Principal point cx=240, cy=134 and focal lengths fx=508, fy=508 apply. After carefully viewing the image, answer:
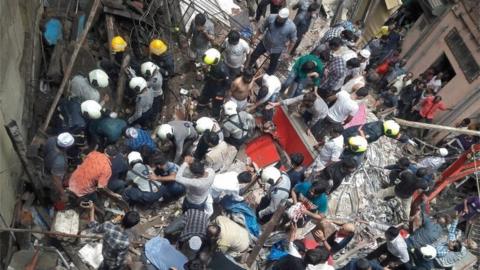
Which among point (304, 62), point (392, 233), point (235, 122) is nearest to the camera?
point (392, 233)

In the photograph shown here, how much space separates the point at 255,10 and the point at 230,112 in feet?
17.1

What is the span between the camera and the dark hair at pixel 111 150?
8125 millimetres

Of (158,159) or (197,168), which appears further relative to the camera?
(158,159)

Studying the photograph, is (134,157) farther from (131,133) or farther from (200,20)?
(200,20)

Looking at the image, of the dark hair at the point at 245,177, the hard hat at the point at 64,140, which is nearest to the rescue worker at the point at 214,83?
the dark hair at the point at 245,177

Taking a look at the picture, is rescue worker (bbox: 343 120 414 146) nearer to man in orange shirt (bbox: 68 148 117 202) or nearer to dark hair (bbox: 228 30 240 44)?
dark hair (bbox: 228 30 240 44)

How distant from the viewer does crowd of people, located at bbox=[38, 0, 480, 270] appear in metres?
7.32

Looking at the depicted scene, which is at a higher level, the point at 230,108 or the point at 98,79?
the point at 98,79

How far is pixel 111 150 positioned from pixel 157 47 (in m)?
2.11

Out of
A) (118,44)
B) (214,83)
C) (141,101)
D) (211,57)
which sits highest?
(118,44)

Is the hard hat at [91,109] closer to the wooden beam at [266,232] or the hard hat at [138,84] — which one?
the hard hat at [138,84]

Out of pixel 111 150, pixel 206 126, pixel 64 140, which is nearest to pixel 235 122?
pixel 206 126

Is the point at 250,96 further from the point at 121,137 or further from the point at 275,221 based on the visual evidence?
the point at 275,221

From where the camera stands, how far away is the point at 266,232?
Result: 7.32m
